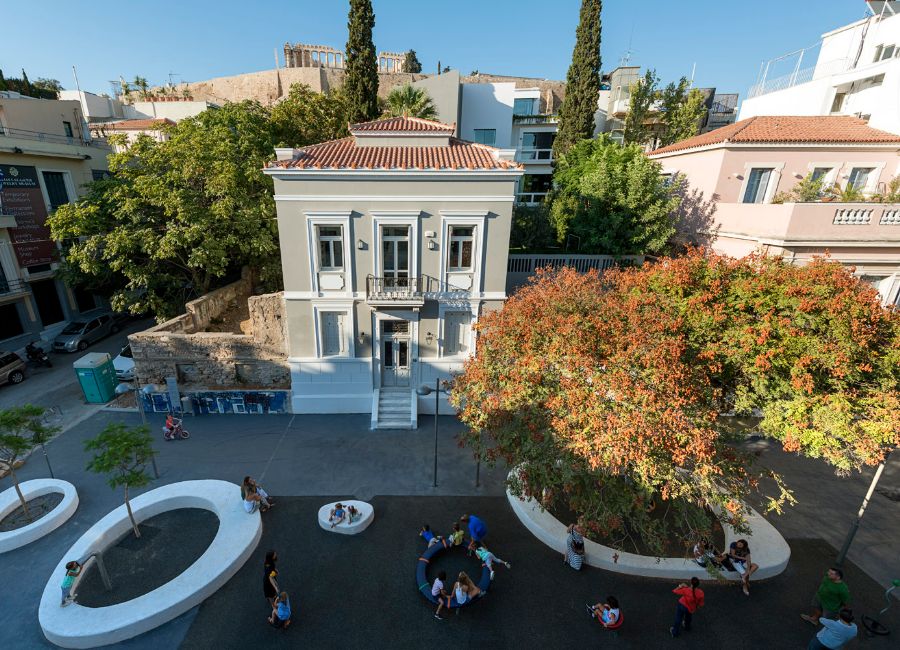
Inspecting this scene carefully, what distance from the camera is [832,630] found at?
8039 millimetres

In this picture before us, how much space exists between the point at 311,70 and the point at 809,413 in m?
58.2

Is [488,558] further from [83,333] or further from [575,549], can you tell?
[83,333]

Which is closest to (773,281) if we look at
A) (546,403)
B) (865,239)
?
(546,403)

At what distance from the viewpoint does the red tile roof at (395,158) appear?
15.0 m

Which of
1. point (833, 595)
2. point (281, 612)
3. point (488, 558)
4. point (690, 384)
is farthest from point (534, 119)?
point (281, 612)

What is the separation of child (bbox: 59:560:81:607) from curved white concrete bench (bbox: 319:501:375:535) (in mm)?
5490

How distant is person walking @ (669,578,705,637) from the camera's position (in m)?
8.62

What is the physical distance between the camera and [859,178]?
1917 cm

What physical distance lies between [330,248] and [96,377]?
12.4 metres

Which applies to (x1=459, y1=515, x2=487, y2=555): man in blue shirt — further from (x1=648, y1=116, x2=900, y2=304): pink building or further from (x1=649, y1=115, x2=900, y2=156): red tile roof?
(x1=649, y1=115, x2=900, y2=156): red tile roof

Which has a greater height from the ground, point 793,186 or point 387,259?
point 793,186

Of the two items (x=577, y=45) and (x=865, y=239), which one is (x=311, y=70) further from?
(x=865, y=239)

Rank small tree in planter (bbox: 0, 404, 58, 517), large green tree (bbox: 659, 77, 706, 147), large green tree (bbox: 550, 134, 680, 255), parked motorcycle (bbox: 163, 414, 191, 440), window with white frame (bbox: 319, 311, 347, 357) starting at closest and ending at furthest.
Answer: small tree in planter (bbox: 0, 404, 58, 517) < parked motorcycle (bbox: 163, 414, 191, 440) < window with white frame (bbox: 319, 311, 347, 357) < large green tree (bbox: 550, 134, 680, 255) < large green tree (bbox: 659, 77, 706, 147)

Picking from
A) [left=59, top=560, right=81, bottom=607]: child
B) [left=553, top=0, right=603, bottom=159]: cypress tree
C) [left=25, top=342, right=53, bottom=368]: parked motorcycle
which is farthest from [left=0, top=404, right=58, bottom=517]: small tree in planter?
[left=553, top=0, right=603, bottom=159]: cypress tree
